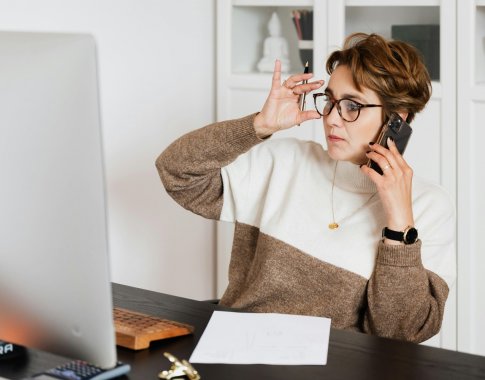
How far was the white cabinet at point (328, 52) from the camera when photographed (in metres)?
2.95

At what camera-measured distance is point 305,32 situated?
3.30 m

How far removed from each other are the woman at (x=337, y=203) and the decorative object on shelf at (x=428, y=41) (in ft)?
2.81

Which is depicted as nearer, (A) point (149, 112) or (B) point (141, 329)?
(B) point (141, 329)

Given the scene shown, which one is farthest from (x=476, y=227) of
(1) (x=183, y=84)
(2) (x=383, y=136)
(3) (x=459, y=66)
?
(1) (x=183, y=84)

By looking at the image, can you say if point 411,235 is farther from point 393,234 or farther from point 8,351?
point 8,351

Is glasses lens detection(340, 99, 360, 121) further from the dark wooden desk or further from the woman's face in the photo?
the dark wooden desk

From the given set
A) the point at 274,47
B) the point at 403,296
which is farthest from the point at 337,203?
the point at 274,47

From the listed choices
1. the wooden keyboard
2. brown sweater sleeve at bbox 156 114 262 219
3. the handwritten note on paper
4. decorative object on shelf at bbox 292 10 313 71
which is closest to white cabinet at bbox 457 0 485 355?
decorative object on shelf at bbox 292 10 313 71

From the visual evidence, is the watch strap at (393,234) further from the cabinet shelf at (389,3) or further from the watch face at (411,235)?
the cabinet shelf at (389,3)

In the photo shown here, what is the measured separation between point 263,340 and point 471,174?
1569mm

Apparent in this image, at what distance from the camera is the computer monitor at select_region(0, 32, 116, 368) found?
3.45 feet

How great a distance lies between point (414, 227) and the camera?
196 cm

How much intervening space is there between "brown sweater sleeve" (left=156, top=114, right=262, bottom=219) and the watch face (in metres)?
0.46

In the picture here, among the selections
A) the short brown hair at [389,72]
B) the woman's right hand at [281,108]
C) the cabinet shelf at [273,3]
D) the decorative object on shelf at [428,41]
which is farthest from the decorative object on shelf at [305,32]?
the short brown hair at [389,72]
